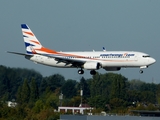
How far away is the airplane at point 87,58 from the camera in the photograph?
4035 inches

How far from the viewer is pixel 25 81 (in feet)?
519

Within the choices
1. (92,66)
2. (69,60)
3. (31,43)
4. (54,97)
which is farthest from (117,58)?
(54,97)

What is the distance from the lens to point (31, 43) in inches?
4525

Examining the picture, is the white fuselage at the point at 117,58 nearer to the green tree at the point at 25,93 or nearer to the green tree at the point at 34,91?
the green tree at the point at 25,93

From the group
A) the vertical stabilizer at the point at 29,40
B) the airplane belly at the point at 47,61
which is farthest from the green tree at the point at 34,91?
the airplane belly at the point at 47,61

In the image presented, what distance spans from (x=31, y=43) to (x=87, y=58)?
12.7 metres

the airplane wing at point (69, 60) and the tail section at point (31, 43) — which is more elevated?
the tail section at point (31, 43)

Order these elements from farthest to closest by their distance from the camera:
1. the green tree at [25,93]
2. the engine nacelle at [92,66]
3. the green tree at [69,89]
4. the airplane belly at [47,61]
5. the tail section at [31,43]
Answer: the green tree at [69,89], the green tree at [25,93], the tail section at [31,43], the airplane belly at [47,61], the engine nacelle at [92,66]

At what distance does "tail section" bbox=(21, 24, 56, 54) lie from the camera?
370 ft

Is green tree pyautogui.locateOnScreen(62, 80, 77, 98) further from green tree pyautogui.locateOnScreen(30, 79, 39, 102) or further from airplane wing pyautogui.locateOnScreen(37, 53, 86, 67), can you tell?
airplane wing pyautogui.locateOnScreen(37, 53, 86, 67)

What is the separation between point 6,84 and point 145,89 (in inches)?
1943

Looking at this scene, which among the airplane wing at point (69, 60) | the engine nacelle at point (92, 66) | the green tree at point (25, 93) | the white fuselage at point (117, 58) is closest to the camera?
the white fuselage at point (117, 58)

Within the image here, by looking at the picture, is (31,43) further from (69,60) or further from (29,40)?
(69,60)

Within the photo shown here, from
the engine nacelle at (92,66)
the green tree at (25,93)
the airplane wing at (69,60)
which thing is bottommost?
the engine nacelle at (92,66)
